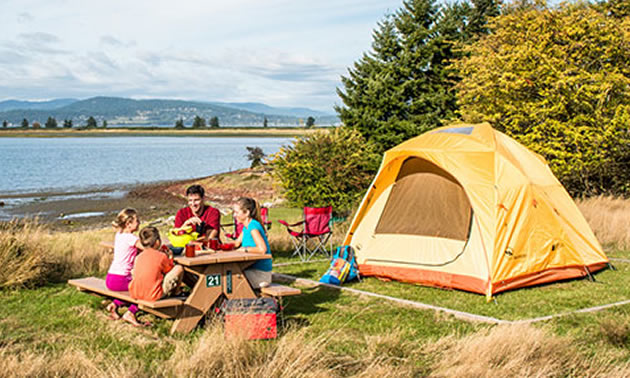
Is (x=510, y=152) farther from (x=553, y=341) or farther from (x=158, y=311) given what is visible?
(x=158, y=311)

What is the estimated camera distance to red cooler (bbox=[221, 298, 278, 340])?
470cm

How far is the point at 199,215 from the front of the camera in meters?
6.96

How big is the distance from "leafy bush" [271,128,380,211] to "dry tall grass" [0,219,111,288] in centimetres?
563

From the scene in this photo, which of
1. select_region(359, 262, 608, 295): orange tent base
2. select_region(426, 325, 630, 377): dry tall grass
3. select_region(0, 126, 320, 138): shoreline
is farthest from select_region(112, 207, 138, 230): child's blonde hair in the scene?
select_region(0, 126, 320, 138): shoreline

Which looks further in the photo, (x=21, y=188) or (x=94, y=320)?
(x=21, y=188)

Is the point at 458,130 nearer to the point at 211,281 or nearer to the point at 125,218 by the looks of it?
the point at 211,281

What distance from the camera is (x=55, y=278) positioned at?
7.61 metres

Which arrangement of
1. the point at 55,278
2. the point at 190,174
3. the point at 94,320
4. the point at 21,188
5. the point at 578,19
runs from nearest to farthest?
the point at 94,320, the point at 55,278, the point at 578,19, the point at 21,188, the point at 190,174

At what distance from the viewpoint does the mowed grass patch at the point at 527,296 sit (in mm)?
6125

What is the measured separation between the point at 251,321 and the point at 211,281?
74 centimetres

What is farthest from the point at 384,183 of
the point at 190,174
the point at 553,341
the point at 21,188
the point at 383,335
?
the point at 190,174

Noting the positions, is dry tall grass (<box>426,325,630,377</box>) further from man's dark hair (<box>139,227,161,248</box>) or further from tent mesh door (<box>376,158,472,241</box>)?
tent mesh door (<box>376,158,472,241</box>)

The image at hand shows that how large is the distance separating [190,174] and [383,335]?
125 ft

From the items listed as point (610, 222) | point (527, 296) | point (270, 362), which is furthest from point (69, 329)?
point (610, 222)
